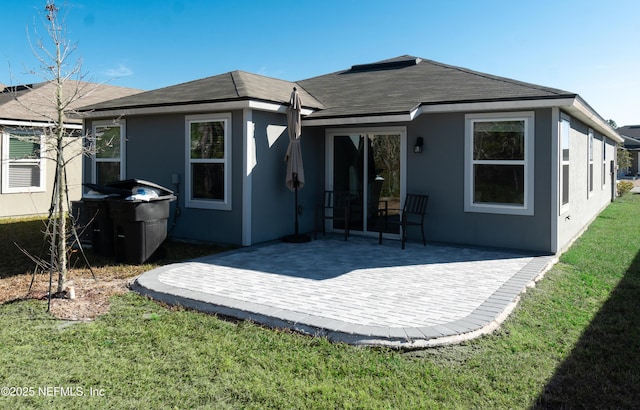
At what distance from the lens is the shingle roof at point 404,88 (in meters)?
9.07

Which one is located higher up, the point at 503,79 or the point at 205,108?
the point at 503,79

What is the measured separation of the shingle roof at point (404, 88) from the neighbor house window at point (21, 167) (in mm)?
7695

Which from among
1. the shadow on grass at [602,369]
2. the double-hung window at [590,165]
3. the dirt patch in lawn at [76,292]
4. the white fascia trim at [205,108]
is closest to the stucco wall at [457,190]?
the white fascia trim at [205,108]

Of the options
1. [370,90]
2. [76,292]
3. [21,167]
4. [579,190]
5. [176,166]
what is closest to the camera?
[76,292]

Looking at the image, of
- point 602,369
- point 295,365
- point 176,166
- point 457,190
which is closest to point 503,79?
point 457,190

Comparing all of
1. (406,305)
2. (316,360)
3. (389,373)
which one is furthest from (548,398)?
(406,305)

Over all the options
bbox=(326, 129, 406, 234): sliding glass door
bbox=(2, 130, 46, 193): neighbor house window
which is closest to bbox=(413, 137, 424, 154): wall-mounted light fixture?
bbox=(326, 129, 406, 234): sliding glass door

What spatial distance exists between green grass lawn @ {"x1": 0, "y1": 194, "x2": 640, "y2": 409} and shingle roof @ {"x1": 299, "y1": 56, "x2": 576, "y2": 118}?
4750mm

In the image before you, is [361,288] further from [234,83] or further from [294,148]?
[234,83]

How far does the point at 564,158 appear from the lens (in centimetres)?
926

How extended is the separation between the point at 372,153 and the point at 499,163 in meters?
2.66

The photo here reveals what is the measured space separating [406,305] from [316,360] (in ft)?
5.77

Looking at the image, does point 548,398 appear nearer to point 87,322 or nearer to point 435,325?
point 435,325

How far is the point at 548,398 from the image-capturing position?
338 centimetres
